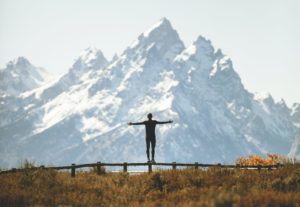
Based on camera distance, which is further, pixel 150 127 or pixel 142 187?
pixel 150 127

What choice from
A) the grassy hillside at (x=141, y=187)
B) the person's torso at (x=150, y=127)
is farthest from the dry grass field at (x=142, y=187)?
the person's torso at (x=150, y=127)

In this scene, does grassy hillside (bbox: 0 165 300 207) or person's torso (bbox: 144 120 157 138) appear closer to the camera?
grassy hillside (bbox: 0 165 300 207)

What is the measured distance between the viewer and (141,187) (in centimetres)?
1878

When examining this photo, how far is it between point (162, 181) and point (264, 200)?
664 cm

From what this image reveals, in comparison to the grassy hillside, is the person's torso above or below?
above

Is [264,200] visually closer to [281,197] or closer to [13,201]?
[281,197]

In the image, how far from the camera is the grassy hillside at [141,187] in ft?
54.0

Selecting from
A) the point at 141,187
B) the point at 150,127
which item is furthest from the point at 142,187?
the point at 150,127

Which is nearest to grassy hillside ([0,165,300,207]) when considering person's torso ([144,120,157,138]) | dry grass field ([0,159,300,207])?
dry grass field ([0,159,300,207])

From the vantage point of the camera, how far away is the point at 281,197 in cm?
1364

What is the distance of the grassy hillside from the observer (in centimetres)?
1645

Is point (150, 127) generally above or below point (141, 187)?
above

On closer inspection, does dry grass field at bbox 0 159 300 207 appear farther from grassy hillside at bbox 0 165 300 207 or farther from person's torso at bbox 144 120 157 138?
person's torso at bbox 144 120 157 138

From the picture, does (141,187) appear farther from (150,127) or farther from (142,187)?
(150,127)
